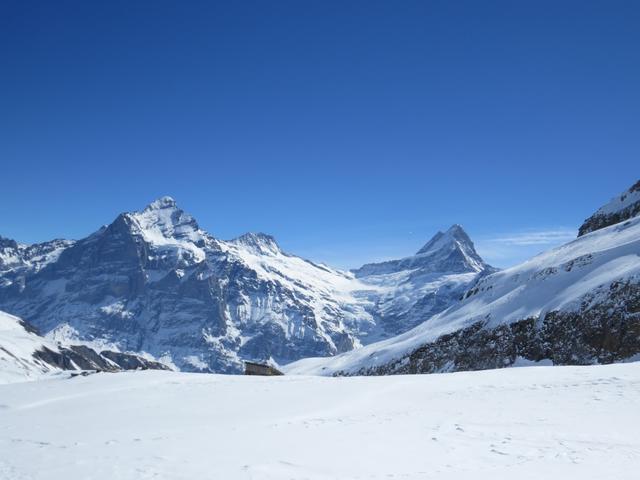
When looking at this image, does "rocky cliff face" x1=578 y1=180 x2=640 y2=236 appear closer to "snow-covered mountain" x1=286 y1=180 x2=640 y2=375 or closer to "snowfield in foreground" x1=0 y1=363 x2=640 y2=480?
"snow-covered mountain" x1=286 y1=180 x2=640 y2=375

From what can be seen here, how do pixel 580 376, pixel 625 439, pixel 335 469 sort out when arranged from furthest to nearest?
pixel 580 376, pixel 625 439, pixel 335 469

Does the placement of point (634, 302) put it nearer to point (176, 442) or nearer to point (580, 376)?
point (580, 376)

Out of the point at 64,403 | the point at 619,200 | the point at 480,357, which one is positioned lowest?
the point at 480,357

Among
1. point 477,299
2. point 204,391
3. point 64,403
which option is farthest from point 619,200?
point 64,403

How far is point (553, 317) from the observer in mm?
48094

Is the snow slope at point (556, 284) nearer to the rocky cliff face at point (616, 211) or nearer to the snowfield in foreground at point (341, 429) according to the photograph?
the rocky cliff face at point (616, 211)

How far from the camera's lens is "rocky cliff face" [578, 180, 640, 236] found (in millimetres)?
76375

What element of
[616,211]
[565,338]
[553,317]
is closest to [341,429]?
[565,338]

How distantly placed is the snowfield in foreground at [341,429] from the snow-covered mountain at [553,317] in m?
18.7

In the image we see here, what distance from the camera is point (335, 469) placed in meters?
12.1

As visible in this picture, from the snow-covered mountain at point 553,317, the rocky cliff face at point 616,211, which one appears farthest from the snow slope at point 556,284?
the rocky cliff face at point 616,211

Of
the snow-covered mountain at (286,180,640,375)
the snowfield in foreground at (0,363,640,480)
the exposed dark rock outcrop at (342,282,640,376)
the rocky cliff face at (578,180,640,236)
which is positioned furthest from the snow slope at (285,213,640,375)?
the snowfield in foreground at (0,363,640,480)

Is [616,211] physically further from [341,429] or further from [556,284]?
[341,429]

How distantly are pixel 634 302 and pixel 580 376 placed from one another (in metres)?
22.7
